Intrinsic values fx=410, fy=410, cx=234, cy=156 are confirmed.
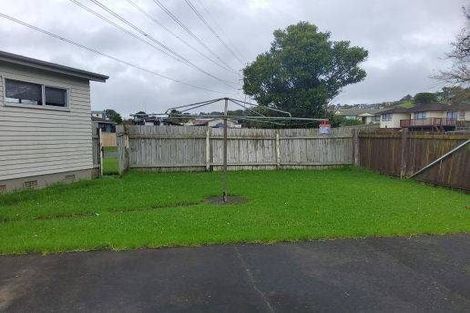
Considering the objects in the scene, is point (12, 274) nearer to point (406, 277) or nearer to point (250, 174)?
point (406, 277)

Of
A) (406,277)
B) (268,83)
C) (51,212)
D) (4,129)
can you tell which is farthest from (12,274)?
(268,83)

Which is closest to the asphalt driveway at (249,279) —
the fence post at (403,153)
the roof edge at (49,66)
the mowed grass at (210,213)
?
the mowed grass at (210,213)

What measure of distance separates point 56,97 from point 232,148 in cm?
714

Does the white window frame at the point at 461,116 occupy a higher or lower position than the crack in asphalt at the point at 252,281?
higher

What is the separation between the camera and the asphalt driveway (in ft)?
13.6

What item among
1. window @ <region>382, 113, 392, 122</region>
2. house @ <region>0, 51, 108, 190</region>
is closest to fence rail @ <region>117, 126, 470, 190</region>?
house @ <region>0, 51, 108, 190</region>

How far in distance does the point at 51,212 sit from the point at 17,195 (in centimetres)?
242

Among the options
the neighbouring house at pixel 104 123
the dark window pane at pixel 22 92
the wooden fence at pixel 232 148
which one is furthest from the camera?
the neighbouring house at pixel 104 123

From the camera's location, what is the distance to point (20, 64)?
10.9 metres

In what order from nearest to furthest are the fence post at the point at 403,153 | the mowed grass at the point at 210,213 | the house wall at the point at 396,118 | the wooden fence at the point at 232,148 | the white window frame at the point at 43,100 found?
the mowed grass at the point at 210,213 → the white window frame at the point at 43,100 → the fence post at the point at 403,153 → the wooden fence at the point at 232,148 → the house wall at the point at 396,118

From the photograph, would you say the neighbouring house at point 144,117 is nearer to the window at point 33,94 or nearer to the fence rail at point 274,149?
the fence rail at point 274,149

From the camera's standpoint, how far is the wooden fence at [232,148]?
16.1 meters

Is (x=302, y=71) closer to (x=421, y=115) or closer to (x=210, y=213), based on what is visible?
(x=210, y=213)

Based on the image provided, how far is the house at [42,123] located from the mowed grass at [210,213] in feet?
2.67
